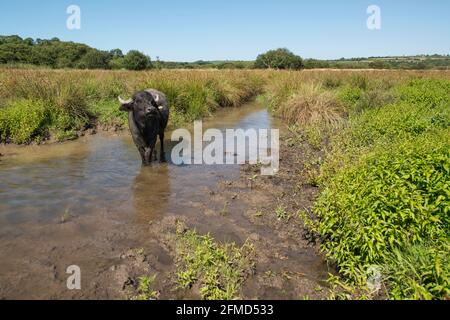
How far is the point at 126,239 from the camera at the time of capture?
412cm

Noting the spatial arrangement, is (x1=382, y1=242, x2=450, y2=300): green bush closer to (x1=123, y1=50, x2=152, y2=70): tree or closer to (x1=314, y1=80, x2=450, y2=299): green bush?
(x1=314, y1=80, x2=450, y2=299): green bush

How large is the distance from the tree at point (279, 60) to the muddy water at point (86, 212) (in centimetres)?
3628

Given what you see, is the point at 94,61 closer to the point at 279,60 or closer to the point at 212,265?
the point at 279,60

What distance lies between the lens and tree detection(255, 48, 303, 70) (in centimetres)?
4296

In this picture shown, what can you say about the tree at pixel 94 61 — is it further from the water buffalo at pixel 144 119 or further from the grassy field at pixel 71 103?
the water buffalo at pixel 144 119

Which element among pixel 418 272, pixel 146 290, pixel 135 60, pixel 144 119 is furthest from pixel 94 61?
pixel 418 272

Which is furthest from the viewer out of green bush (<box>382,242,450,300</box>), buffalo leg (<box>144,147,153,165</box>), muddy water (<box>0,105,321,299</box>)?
buffalo leg (<box>144,147,153,165</box>)

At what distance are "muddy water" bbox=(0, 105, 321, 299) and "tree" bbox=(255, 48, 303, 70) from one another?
36.3 m

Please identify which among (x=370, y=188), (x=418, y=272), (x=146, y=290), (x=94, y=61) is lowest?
(x=146, y=290)

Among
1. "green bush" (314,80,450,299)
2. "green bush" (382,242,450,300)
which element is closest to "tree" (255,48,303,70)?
"green bush" (314,80,450,299)

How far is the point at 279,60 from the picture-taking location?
4512 cm

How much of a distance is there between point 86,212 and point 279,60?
43.5 metres

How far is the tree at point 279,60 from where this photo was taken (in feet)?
141
